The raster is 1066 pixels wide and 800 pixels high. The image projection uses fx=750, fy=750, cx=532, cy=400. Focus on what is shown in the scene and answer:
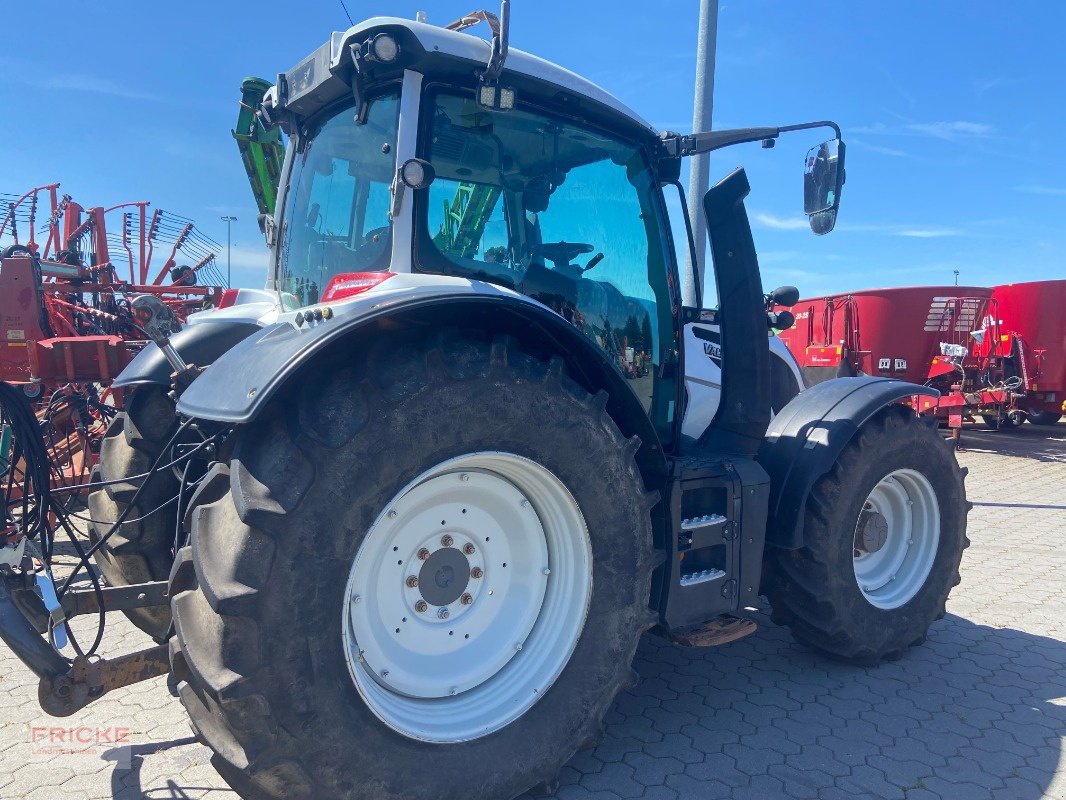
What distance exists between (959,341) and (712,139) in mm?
11079

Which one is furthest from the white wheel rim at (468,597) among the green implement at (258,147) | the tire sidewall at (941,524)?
the green implement at (258,147)

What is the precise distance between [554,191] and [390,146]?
27.6 inches

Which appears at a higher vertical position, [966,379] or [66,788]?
[966,379]

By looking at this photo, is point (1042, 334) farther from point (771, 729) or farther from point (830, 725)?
point (771, 729)

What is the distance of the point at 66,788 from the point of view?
2.54 m

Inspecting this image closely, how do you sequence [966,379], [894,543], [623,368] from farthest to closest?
[966,379] < [894,543] < [623,368]

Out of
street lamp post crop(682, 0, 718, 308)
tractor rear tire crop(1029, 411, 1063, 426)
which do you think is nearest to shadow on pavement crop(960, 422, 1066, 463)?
tractor rear tire crop(1029, 411, 1063, 426)

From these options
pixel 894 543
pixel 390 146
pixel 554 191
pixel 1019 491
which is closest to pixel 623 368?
pixel 554 191

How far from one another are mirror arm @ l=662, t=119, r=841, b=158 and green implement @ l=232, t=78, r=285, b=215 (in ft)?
6.25

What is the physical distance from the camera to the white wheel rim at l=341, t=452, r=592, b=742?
2277mm

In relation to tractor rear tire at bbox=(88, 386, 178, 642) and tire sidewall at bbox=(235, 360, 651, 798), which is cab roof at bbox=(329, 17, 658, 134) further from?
tractor rear tire at bbox=(88, 386, 178, 642)

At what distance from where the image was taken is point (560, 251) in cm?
307

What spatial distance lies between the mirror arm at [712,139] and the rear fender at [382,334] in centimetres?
125

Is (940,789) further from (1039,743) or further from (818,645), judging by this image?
(818,645)
